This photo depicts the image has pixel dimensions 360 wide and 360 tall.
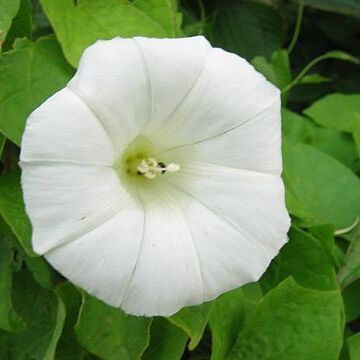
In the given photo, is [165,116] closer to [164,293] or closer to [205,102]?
[205,102]

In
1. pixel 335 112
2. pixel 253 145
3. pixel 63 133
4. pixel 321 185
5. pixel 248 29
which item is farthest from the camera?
pixel 248 29

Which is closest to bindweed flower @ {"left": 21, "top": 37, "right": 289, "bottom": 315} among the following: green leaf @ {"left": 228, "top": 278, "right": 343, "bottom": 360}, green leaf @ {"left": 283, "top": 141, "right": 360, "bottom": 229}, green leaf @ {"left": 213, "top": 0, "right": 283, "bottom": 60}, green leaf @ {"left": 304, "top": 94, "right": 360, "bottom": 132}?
green leaf @ {"left": 228, "top": 278, "right": 343, "bottom": 360}

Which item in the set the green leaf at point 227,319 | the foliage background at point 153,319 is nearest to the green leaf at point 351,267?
the foliage background at point 153,319

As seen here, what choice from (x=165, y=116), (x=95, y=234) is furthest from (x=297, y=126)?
(x=95, y=234)

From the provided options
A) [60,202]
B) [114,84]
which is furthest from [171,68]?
[60,202]

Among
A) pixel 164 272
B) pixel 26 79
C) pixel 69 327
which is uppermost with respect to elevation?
pixel 26 79

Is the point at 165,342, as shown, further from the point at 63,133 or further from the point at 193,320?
the point at 63,133
